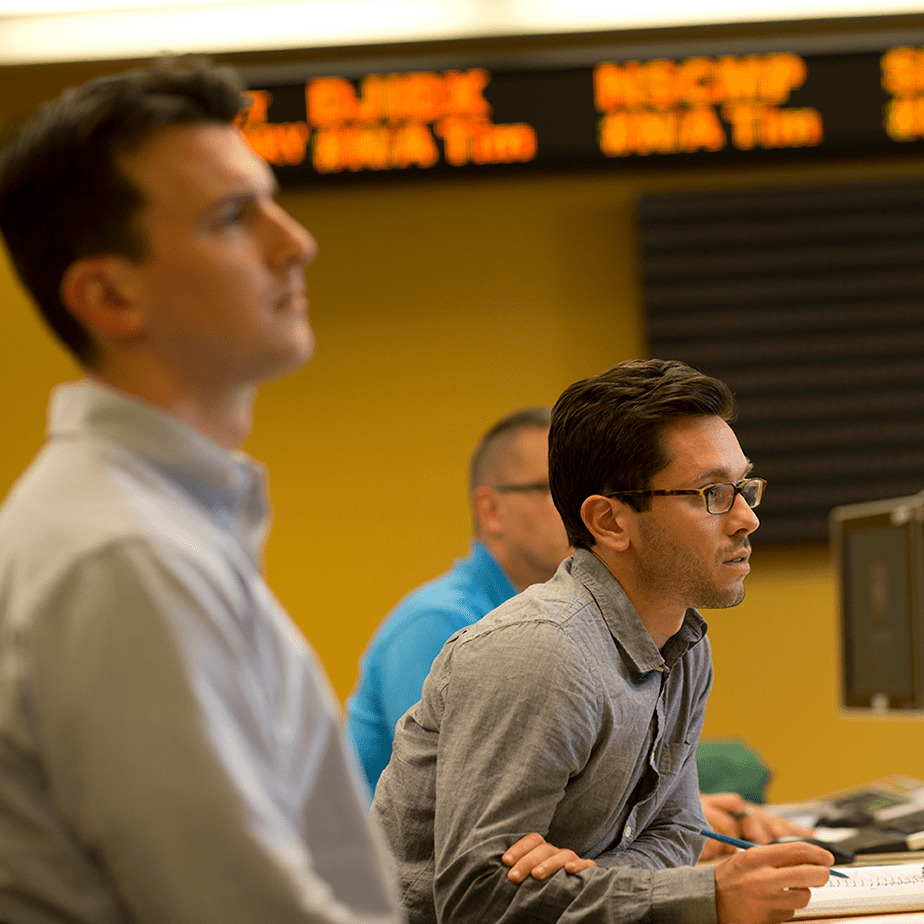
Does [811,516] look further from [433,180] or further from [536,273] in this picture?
[433,180]

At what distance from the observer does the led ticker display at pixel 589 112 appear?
304 cm

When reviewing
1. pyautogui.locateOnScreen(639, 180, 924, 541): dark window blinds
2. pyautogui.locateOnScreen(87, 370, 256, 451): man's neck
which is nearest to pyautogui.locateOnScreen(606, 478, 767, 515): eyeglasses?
pyautogui.locateOnScreen(87, 370, 256, 451): man's neck

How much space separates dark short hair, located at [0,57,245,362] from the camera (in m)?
0.68

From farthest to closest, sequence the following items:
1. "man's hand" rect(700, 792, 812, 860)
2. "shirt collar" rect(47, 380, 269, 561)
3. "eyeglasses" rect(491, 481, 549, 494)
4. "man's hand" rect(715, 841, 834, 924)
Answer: "eyeglasses" rect(491, 481, 549, 494), "man's hand" rect(700, 792, 812, 860), "man's hand" rect(715, 841, 834, 924), "shirt collar" rect(47, 380, 269, 561)

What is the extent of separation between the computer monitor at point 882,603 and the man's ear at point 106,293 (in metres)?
2.03

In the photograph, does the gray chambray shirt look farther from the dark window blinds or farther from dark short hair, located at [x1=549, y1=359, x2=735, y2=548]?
the dark window blinds

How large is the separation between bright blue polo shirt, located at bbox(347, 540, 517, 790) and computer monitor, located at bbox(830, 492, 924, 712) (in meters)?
0.91

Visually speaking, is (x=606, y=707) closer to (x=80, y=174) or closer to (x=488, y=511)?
(x=80, y=174)

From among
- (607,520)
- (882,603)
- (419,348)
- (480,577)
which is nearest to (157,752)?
(607,520)

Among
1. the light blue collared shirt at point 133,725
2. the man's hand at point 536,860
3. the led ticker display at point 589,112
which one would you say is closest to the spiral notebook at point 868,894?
the man's hand at point 536,860

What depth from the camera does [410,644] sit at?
1.82 m

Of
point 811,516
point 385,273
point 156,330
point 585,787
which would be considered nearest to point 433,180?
point 385,273

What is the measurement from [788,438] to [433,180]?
1.33 m

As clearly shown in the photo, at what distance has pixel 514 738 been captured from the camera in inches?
44.8
